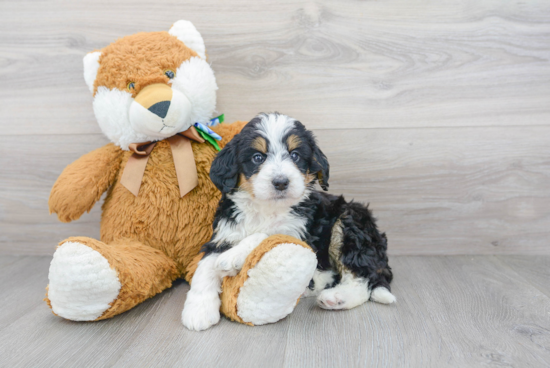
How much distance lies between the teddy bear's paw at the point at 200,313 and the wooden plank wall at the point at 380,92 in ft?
3.17

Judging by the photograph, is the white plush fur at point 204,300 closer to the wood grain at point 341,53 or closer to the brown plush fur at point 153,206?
the brown plush fur at point 153,206

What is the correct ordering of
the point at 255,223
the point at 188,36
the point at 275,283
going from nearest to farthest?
the point at 275,283 < the point at 255,223 < the point at 188,36

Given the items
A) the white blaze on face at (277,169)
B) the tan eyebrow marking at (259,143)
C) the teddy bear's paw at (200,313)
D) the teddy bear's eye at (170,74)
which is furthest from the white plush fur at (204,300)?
the teddy bear's eye at (170,74)

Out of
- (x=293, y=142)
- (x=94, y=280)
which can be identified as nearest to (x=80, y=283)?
(x=94, y=280)

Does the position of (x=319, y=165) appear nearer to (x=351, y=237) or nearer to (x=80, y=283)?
(x=351, y=237)

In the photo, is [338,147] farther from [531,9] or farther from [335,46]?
[531,9]

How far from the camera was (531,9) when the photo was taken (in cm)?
198

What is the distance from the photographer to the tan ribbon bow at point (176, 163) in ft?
5.53

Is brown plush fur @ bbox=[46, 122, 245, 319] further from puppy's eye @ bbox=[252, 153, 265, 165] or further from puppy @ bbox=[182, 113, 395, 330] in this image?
puppy's eye @ bbox=[252, 153, 265, 165]

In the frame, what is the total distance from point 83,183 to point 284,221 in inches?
34.0

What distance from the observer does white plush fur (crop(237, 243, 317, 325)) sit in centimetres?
131

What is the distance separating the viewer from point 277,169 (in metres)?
1.36

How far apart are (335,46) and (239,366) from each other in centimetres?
153

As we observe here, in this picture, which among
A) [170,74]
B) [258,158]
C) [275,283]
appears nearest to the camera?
[275,283]
